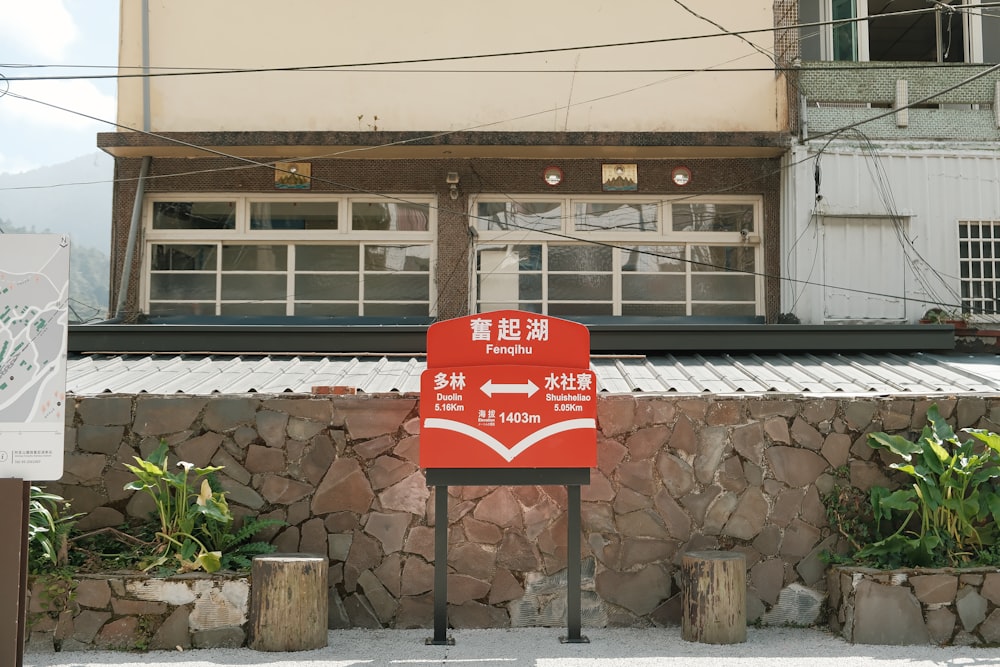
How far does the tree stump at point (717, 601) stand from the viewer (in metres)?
8.30

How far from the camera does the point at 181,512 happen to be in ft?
28.1

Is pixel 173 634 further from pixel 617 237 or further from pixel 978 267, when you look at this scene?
pixel 978 267

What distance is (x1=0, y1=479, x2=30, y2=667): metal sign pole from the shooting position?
6309mm

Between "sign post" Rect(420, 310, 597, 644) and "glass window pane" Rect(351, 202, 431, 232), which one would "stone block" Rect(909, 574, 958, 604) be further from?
"glass window pane" Rect(351, 202, 431, 232)

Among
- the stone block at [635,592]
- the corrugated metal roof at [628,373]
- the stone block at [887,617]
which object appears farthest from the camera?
the corrugated metal roof at [628,373]

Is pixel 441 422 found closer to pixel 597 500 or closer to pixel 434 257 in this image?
pixel 597 500

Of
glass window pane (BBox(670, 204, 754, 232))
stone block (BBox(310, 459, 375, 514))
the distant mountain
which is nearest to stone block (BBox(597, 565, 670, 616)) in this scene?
stone block (BBox(310, 459, 375, 514))

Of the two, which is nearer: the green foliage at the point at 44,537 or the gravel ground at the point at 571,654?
the gravel ground at the point at 571,654

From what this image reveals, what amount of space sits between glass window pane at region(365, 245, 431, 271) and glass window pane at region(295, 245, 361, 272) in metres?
0.22

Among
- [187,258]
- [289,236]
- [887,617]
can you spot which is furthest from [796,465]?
[187,258]

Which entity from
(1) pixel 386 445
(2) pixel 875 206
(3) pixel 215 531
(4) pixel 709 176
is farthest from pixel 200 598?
(2) pixel 875 206

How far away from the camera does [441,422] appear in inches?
326

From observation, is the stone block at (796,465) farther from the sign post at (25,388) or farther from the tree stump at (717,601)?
the sign post at (25,388)

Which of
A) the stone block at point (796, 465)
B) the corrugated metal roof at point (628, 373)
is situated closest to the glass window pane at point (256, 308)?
the corrugated metal roof at point (628, 373)
